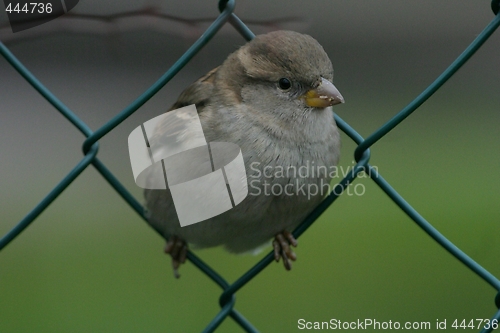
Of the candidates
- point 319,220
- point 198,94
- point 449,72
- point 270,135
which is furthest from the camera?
point 319,220

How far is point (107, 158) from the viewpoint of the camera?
13.0 ft

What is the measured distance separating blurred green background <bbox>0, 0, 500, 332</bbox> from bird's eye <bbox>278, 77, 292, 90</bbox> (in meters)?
0.20

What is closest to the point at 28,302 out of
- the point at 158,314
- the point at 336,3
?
the point at 158,314

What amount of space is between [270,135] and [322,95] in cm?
15

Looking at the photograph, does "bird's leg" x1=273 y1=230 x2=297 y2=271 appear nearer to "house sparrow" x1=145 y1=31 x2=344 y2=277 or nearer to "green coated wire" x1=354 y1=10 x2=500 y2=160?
"house sparrow" x1=145 y1=31 x2=344 y2=277

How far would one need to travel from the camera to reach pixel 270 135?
1461 mm

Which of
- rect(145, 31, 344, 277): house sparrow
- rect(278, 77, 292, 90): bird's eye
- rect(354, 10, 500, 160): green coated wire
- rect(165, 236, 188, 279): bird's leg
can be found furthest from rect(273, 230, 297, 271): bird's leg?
rect(354, 10, 500, 160): green coated wire

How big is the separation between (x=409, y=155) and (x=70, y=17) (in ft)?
11.2

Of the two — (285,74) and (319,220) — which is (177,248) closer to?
(285,74)

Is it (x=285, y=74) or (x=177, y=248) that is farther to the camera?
(x=177, y=248)

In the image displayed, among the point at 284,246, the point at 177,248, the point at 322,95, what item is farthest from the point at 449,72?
the point at 177,248

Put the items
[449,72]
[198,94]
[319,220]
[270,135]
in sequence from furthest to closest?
[319,220] → [198,94] → [270,135] → [449,72]

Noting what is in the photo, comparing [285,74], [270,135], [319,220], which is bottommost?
[319,220]

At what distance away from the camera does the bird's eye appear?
1508mm
